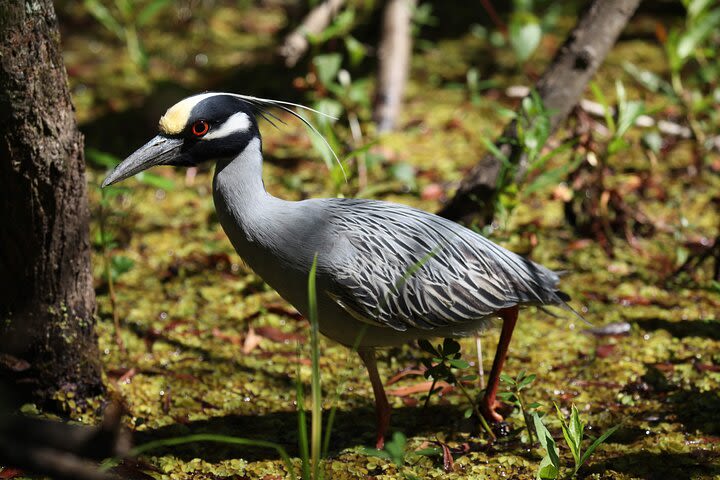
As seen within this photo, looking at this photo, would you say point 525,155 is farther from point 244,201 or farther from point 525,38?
point 244,201

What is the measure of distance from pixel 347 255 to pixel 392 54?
308 centimetres

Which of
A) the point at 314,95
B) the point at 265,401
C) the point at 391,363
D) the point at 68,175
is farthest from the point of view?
the point at 314,95

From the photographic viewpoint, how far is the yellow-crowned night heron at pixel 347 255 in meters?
2.94

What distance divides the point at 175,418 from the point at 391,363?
110cm

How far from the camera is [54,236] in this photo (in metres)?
2.98

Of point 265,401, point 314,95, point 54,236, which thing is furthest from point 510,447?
point 314,95

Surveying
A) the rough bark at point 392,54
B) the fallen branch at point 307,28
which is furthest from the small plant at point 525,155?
the fallen branch at point 307,28

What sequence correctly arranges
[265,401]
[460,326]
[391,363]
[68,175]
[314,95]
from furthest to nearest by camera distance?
[314,95] → [391,363] → [265,401] → [460,326] → [68,175]

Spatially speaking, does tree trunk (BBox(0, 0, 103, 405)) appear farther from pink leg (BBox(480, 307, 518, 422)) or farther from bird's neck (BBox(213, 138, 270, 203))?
pink leg (BBox(480, 307, 518, 422))

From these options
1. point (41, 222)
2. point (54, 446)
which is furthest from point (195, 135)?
point (54, 446)

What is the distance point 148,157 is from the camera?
2982 mm

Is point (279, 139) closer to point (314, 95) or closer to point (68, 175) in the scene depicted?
point (314, 95)

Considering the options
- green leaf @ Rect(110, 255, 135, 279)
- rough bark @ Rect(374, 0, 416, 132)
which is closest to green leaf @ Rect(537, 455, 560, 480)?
green leaf @ Rect(110, 255, 135, 279)

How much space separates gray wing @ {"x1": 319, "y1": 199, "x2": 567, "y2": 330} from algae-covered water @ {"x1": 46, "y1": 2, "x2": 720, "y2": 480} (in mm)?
289
